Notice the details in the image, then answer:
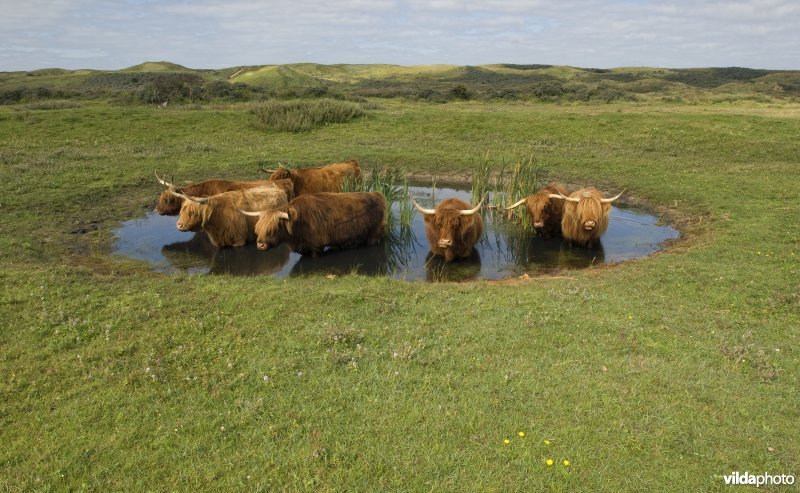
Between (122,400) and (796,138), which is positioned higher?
(796,138)

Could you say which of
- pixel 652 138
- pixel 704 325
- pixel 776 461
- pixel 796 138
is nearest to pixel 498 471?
pixel 776 461

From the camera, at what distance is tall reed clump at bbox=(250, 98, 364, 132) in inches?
977

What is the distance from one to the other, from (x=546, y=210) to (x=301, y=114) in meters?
17.2

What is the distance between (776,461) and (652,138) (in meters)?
20.3

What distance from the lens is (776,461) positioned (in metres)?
3.94

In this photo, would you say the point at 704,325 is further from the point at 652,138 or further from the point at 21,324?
the point at 652,138

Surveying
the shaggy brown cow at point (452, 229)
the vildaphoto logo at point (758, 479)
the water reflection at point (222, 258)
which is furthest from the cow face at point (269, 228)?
the vildaphoto logo at point (758, 479)

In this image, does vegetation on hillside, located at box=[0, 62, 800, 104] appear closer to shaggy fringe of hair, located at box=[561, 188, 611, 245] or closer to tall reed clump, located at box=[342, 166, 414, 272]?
tall reed clump, located at box=[342, 166, 414, 272]

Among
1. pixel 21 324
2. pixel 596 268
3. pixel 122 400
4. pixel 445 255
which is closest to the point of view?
pixel 122 400

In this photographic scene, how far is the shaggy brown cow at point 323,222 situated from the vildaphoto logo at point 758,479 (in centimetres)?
742

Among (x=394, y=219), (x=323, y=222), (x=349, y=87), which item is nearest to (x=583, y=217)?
(x=394, y=219)

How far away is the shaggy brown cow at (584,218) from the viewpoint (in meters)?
10.3

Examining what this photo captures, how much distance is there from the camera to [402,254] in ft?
34.4

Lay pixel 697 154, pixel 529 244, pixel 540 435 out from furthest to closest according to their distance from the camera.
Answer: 1. pixel 697 154
2. pixel 529 244
3. pixel 540 435
